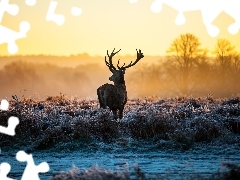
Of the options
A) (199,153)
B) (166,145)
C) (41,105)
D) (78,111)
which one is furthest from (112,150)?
(41,105)

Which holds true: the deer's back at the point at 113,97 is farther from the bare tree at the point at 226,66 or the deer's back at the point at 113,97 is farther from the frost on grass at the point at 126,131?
the bare tree at the point at 226,66

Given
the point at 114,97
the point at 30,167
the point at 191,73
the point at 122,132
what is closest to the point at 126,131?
the point at 122,132

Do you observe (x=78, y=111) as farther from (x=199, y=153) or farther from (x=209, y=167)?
(x=209, y=167)

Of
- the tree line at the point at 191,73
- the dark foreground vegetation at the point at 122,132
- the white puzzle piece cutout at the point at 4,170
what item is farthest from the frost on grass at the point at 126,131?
the tree line at the point at 191,73

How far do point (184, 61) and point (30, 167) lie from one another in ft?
126

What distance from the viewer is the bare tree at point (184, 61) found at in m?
45.8

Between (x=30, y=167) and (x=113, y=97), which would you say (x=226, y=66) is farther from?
(x=30, y=167)

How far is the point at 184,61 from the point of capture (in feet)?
153

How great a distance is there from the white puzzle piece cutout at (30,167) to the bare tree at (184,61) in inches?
1372

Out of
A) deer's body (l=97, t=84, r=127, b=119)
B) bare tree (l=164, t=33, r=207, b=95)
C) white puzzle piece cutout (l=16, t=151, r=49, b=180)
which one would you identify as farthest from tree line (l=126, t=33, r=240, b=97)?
white puzzle piece cutout (l=16, t=151, r=49, b=180)

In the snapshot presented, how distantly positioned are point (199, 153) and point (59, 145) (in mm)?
3739

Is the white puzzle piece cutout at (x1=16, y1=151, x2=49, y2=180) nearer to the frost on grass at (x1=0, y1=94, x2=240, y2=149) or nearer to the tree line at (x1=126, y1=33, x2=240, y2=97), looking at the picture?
the frost on grass at (x1=0, y1=94, x2=240, y2=149)

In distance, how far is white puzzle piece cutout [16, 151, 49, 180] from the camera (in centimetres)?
843

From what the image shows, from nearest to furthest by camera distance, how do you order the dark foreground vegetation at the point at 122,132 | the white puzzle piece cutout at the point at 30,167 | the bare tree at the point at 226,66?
the white puzzle piece cutout at the point at 30,167, the dark foreground vegetation at the point at 122,132, the bare tree at the point at 226,66
